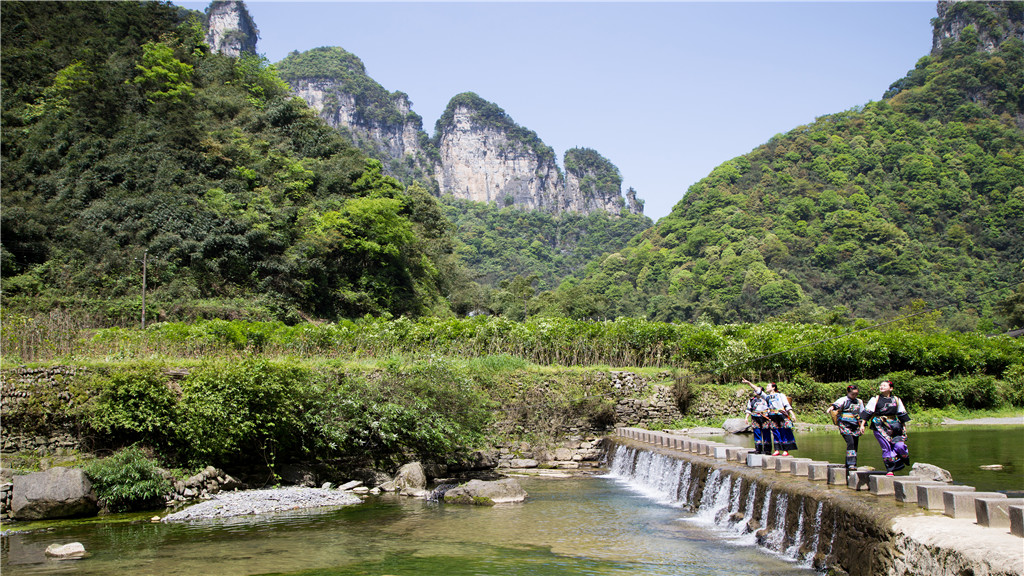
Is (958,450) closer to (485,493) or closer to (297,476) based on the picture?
(485,493)

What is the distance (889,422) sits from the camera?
9.37 metres

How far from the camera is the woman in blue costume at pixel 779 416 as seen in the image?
1261 centimetres

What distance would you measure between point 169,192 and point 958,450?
120 ft

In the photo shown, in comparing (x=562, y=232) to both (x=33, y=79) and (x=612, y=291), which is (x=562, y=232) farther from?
(x=33, y=79)

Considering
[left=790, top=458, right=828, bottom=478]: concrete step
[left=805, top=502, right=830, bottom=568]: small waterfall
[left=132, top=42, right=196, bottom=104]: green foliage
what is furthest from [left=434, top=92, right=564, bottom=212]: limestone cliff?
[left=805, top=502, right=830, bottom=568]: small waterfall

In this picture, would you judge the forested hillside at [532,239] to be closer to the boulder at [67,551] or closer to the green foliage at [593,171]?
the green foliage at [593,171]

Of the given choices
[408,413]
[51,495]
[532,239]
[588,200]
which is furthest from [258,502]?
[588,200]

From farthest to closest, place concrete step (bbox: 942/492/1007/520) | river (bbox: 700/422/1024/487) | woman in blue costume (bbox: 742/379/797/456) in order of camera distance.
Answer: river (bbox: 700/422/1024/487) < woman in blue costume (bbox: 742/379/797/456) < concrete step (bbox: 942/492/1007/520)

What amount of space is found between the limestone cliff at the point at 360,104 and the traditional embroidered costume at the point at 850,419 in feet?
472

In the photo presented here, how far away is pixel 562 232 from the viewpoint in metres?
156

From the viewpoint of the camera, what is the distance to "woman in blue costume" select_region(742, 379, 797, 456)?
12.6 metres

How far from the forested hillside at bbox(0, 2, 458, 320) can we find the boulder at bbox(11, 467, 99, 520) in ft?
65.6

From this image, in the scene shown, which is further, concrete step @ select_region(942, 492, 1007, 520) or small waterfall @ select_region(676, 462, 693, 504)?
small waterfall @ select_region(676, 462, 693, 504)

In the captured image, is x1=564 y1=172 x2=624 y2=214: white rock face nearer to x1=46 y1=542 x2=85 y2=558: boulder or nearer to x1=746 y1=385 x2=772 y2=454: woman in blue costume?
x1=746 y1=385 x2=772 y2=454: woman in blue costume
